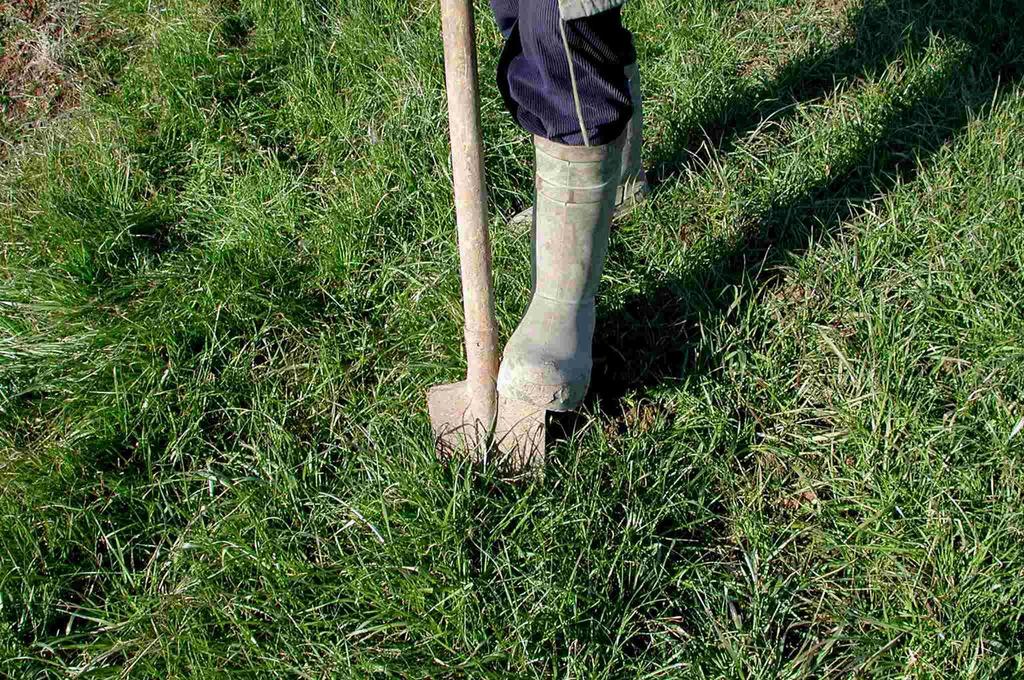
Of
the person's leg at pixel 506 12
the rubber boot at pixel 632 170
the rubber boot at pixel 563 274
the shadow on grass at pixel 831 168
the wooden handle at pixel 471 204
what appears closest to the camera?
the wooden handle at pixel 471 204

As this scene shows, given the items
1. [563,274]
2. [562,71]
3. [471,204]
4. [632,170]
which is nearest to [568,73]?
[562,71]

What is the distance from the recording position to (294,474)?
2135mm

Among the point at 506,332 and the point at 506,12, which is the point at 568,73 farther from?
the point at 506,332

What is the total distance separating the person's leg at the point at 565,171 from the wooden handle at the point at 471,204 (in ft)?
0.26

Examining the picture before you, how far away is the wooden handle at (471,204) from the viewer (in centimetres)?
166

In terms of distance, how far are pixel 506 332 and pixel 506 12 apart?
755 millimetres

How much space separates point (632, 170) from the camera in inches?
103

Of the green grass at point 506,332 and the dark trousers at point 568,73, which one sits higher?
the dark trousers at point 568,73

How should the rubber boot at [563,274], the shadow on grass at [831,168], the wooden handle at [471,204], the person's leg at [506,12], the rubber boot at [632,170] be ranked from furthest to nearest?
the rubber boot at [632,170] → the shadow on grass at [831,168] → the person's leg at [506,12] → the rubber boot at [563,274] → the wooden handle at [471,204]

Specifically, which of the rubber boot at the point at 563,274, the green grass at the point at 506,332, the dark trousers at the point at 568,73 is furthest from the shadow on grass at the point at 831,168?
the dark trousers at the point at 568,73

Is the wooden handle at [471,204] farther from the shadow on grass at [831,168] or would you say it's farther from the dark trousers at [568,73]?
the shadow on grass at [831,168]

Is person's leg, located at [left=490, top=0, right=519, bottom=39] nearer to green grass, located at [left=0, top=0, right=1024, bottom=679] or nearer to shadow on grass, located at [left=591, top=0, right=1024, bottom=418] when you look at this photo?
green grass, located at [left=0, top=0, right=1024, bottom=679]

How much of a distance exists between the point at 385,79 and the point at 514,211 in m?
0.66

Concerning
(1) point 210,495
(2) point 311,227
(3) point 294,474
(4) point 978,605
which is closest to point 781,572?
(4) point 978,605
